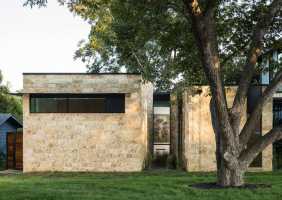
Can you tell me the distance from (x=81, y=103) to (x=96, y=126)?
4.04 ft

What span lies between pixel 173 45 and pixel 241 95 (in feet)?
10.7

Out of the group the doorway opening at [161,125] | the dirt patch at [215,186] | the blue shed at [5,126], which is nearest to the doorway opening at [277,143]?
the dirt patch at [215,186]

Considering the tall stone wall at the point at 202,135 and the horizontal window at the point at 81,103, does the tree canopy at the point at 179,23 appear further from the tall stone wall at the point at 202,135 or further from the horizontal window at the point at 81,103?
the horizontal window at the point at 81,103

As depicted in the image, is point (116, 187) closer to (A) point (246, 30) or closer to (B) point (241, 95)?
(B) point (241, 95)

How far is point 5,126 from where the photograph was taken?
29.9 metres

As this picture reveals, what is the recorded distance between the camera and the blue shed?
1115 inches

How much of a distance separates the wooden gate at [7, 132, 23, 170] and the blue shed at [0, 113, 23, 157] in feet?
8.78

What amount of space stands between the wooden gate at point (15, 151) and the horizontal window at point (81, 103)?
90.8 inches

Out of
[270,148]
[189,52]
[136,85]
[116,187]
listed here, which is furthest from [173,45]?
[270,148]

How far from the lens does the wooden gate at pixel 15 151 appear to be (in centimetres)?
2428

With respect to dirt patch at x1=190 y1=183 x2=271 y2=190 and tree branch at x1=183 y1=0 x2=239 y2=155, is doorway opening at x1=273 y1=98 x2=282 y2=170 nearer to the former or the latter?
dirt patch at x1=190 y1=183 x2=271 y2=190

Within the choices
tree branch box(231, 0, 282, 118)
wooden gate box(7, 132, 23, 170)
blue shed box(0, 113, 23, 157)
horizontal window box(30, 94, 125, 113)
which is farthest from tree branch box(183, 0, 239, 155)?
blue shed box(0, 113, 23, 157)

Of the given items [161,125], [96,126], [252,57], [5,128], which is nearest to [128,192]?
[252,57]

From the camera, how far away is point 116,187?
47.0ft
